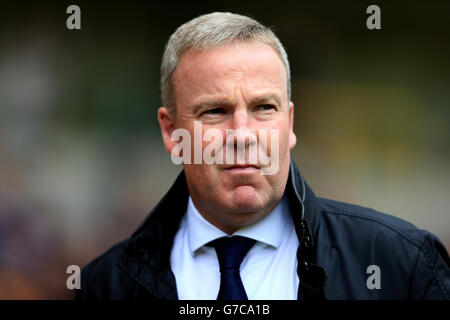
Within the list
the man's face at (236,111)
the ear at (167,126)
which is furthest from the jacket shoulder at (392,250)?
the ear at (167,126)

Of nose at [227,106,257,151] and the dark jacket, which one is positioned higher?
nose at [227,106,257,151]

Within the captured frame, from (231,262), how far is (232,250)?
5 cm

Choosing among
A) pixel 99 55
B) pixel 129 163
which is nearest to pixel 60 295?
pixel 129 163

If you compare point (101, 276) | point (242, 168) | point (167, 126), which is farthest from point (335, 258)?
point (101, 276)

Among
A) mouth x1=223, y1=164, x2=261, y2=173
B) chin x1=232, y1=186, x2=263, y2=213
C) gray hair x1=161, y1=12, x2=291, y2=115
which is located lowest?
chin x1=232, y1=186, x2=263, y2=213

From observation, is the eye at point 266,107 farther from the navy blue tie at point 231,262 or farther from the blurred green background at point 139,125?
the blurred green background at point 139,125

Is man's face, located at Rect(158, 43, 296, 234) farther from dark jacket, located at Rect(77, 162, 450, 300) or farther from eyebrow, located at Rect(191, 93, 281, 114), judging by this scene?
dark jacket, located at Rect(77, 162, 450, 300)

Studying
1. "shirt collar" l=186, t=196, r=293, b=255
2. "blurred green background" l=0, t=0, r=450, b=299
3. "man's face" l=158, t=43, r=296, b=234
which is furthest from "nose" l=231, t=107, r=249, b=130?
"blurred green background" l=0, t=0, r=450, b=299

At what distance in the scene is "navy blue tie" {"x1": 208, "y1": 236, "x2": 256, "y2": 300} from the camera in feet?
6.48

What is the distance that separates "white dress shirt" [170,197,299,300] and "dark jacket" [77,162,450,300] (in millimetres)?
67

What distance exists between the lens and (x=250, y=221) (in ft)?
6.71

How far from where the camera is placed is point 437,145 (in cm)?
429

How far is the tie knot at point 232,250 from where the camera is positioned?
6.64ft
